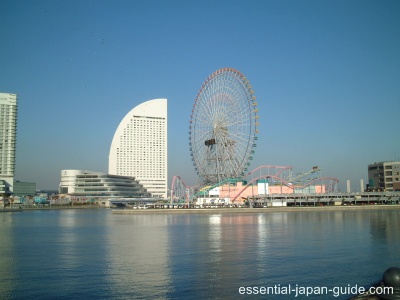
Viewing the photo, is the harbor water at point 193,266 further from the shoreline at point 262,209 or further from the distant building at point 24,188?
the distant building at point 24,188

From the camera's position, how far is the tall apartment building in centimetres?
9881

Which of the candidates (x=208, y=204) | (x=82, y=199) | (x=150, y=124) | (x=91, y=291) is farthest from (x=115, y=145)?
(x=91, y=291)

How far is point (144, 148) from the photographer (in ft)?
408

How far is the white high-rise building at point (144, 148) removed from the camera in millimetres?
121625

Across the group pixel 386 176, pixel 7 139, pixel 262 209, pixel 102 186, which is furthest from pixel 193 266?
pixel 7 139

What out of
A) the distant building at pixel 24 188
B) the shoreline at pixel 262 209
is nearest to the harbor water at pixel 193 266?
the shoreline at pixel 262 209

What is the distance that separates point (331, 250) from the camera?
1977 cm

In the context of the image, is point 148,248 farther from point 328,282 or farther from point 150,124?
point 150,124

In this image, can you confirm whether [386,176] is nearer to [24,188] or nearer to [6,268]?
[6,268]

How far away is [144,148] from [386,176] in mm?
68631

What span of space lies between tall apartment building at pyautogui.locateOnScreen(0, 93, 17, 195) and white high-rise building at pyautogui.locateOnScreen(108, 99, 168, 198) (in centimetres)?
2881

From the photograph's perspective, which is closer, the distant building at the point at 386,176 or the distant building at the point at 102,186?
the distant building at the point at 386,176

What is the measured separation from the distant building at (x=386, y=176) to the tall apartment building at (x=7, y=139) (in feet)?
261

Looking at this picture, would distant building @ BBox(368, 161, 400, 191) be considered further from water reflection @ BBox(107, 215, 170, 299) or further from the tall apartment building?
the tall apartment building
